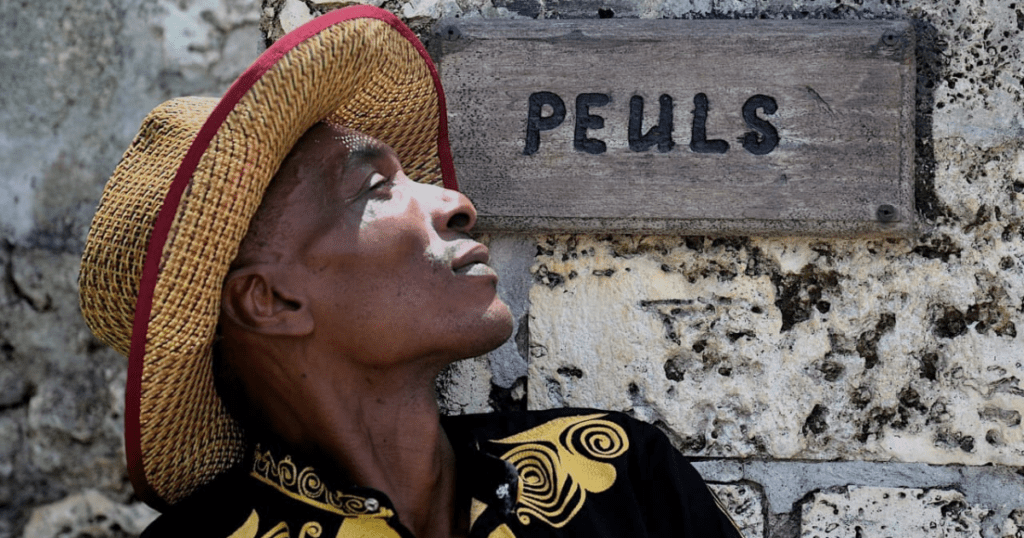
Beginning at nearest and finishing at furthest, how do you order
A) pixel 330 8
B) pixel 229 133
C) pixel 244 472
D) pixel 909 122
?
1. pixel 229 133
2. pixel 244 472
3. pixel 909 122
4. pixel 330 8

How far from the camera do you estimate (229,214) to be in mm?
1519

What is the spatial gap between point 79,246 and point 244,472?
1.64 meters

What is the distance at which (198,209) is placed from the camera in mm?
1495

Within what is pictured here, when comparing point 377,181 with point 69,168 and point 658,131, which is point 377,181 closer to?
point 658,131

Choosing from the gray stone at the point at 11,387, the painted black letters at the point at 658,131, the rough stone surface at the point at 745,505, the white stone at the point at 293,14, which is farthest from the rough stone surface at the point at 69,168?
the rough stone surface at the point at 745,505

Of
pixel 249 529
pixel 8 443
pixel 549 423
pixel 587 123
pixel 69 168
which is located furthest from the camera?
pixel 69 168

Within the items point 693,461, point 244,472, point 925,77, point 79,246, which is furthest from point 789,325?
point 79,246

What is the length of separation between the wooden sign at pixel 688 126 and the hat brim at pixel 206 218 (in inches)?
13.3

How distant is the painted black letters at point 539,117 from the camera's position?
6.39 ft

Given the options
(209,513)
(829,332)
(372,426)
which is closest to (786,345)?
(829,332)

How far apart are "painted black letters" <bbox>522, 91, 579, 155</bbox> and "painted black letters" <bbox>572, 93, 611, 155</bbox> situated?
0.09 feet

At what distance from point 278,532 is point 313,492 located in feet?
0.21

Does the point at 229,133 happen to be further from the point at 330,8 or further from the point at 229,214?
the point at 330,8

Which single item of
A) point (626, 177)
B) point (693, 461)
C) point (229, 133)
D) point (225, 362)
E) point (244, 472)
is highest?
point (229, 133)
